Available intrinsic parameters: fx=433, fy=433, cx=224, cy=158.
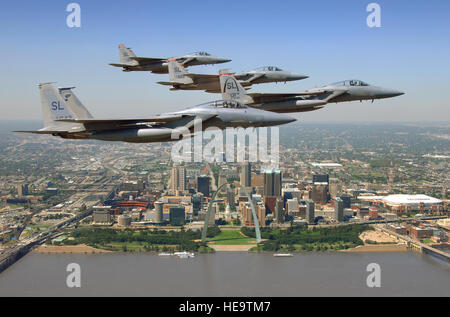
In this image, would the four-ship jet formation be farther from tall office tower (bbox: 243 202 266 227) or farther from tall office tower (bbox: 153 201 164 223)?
tall office tower (bbox: 153 201 164 223)

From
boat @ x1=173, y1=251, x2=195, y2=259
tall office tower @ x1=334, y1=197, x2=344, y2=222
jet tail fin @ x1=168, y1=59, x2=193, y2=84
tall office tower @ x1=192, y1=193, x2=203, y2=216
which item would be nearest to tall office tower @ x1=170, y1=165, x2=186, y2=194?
tall office tower @ x1=192, y1=193, x2=203, y2=216

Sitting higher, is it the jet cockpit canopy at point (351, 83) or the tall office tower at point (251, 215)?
the jet cockpit canopy at point (351, 83)

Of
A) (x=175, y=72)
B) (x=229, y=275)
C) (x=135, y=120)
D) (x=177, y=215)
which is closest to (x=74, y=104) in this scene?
(x=135, y=120)

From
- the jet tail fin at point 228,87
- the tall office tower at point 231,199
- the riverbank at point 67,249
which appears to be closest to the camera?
the jet tail fin at point 228,87

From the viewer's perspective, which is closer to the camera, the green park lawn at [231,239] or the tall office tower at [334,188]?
the green park lawn at [231,239]

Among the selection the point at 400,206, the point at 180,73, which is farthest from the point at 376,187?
the point at 180,73

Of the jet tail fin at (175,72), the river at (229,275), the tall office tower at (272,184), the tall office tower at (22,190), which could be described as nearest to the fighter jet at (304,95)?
the jet tail fin at (175,72)

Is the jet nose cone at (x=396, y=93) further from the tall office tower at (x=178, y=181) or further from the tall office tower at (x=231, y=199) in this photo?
the tall office tower at (x=178, y=181)

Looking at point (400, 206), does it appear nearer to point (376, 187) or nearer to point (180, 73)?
point (376, 187)
